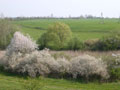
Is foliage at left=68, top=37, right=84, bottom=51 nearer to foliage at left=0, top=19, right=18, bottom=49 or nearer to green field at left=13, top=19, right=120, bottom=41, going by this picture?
green field at left=13, top=19, right=120, bottom=41

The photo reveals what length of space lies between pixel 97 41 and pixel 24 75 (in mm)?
28296

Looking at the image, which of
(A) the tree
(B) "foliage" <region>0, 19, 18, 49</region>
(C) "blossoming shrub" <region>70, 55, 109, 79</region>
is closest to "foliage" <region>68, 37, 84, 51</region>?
(A) the tree

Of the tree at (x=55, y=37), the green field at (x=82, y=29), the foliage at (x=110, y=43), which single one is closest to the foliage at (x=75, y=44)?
the tree at (x=55, y=37)

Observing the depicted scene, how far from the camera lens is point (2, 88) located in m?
13.9

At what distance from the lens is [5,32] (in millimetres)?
50562

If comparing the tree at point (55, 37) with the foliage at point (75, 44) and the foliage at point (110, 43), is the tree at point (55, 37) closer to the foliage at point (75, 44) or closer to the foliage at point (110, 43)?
the foliage at point (75, 44)

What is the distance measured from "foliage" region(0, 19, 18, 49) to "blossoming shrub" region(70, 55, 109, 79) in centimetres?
3267

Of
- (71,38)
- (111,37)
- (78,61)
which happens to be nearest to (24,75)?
(78,61)

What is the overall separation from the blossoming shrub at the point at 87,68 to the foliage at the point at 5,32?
3267 cm

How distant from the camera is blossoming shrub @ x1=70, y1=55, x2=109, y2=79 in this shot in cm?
1872

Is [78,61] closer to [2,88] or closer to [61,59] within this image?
[61,59]

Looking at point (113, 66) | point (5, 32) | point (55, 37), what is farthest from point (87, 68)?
point (5, 32)

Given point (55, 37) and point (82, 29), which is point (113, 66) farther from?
point (82, 29)

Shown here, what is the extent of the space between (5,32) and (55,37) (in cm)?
972
